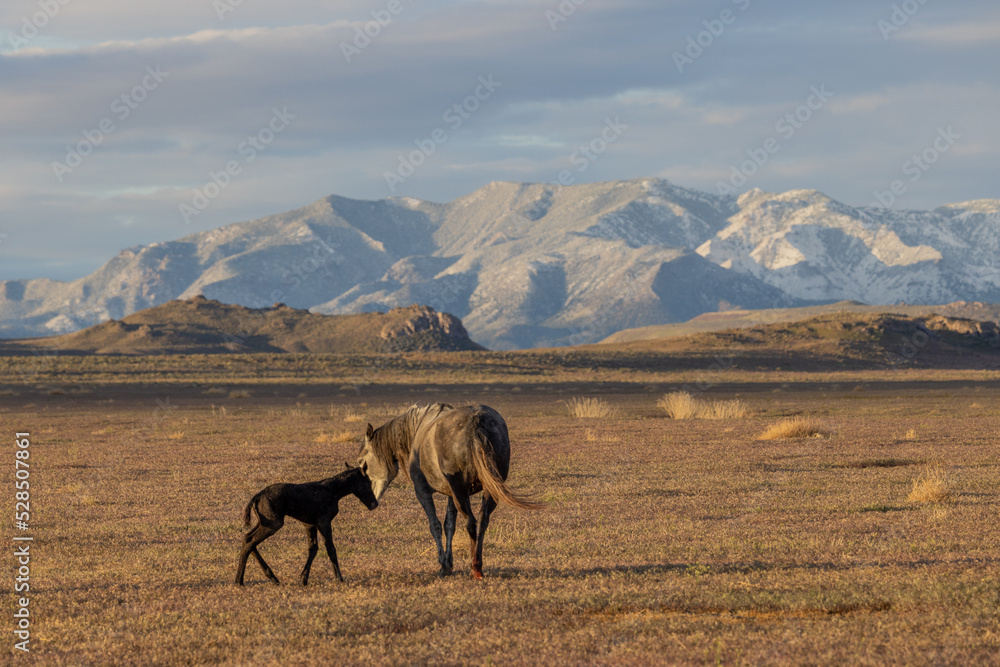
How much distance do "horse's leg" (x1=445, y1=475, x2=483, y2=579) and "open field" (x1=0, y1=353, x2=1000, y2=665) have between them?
23 cm

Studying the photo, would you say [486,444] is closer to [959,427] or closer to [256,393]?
[959,427]

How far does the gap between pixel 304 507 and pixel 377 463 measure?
129 centimetres

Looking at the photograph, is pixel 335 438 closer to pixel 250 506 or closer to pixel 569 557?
pixel 569 557

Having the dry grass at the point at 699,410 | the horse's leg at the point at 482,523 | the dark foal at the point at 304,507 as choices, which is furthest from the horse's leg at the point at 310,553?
the dry grass at the point at 699,410

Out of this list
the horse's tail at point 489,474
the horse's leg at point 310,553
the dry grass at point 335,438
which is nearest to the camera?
the horse's tail at point 489,474

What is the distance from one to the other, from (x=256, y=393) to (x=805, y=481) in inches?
1801

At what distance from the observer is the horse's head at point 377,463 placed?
441 inches

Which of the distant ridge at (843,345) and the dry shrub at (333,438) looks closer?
the dry shrub at (333,438)

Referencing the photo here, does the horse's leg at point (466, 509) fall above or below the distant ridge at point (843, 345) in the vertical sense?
below

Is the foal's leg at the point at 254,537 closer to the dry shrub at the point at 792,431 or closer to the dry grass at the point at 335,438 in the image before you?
the dry grass at the point at 335,438

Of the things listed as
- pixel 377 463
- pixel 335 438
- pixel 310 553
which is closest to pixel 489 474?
pixel 377 463

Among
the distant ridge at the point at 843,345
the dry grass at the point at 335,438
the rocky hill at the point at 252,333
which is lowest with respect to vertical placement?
the dry grass at the point at 335,438

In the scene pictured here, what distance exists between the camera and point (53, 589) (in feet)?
35.0

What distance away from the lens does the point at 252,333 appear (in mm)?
144625
